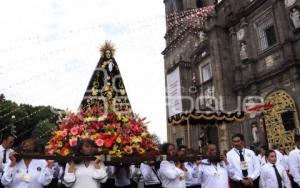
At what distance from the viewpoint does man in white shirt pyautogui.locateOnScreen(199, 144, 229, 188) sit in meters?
6.27

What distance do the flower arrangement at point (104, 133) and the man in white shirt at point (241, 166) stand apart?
2030mm

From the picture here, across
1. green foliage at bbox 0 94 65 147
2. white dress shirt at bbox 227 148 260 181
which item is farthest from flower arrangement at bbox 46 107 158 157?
green foliage at bbox 0 94 65 147

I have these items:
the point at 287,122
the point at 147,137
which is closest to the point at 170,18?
the point at 287,122

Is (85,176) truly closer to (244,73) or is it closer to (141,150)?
(141,150)

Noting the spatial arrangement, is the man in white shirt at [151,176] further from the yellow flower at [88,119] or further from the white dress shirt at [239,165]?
the yellow flower at [88,119]

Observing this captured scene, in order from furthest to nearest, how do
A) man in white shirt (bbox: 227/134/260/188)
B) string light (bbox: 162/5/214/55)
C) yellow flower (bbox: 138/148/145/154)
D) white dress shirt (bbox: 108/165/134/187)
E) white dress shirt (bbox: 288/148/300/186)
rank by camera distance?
string light (bbox: 162/5/214/55) < white dress shirt (bbox: 288/148/300/186) < white dress shirt (bbox: 108/165/134/187) < man in white shirt (bbox: 227/134/260/188) < yellow flower (bbox: 138/148/145/154)

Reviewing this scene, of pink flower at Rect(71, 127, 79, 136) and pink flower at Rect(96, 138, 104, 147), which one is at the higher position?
pink flower at Rect(71, 127, 79, 136)

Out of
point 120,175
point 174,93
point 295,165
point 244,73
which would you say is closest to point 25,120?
point 174,93

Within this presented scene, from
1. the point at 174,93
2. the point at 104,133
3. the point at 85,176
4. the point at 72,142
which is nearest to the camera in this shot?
the point at 85,176

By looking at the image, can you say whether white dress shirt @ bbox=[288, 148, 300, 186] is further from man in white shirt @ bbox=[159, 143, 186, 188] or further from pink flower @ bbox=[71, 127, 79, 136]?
pink flower @ bbox=[71, 127, 79, 136]

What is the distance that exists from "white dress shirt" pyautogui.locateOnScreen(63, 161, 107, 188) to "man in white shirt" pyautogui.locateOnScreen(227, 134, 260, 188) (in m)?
3.73

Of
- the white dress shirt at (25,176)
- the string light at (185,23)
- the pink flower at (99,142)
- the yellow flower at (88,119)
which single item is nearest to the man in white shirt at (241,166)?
the pink flower at (99,142)

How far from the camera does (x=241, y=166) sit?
22.3 ft

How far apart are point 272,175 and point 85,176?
16.5 feet
